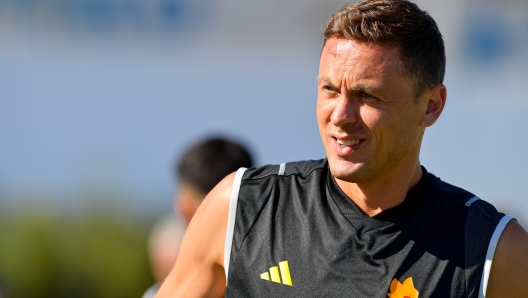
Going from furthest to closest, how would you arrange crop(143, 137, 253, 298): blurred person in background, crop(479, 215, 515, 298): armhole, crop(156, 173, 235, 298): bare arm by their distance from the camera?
crop(143, 137, 253, 298): blurred person in background, crop(156, 173, 235, 298): bare arm, crop(479, 215, 515, 298): armhole

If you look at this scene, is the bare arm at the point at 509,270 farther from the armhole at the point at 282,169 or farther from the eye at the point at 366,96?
the armhole at the point at 282,169

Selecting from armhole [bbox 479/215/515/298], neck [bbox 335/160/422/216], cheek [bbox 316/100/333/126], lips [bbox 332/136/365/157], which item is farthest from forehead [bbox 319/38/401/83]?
armhole [bbox 479/215/515/298]

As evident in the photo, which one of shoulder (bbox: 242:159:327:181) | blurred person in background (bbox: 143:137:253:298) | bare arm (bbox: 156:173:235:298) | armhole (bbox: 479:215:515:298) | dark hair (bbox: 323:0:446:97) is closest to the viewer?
armhole (bbox: 479:215:515:298)

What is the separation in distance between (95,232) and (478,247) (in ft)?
32.1

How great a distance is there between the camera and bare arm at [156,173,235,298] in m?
3.29

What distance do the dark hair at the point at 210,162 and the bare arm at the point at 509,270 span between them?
2.17m

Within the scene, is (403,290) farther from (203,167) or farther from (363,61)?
(203,167)

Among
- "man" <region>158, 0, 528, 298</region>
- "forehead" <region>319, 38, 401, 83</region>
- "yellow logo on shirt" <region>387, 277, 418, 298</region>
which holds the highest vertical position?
"forehead" <region>319, 38, 401, 83</region>

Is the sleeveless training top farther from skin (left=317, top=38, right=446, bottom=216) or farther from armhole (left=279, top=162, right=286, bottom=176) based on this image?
skin (left=317, top=38, right=446, bottom=216)

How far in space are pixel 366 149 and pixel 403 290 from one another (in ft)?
1.81

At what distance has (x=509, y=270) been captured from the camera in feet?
10.0

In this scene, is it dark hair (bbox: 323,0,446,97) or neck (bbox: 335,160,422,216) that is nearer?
dark hair (bbox: 323,0,446,97)

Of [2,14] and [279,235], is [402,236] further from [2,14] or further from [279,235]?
[2,14]

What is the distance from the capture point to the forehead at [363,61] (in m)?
3.10
